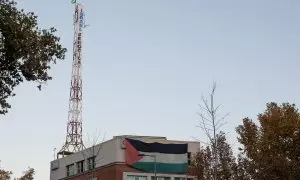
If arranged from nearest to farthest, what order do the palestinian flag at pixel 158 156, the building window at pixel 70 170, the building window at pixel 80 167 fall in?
the palestinian flag at pixel 158 156 → the building window at pixel 80 167 → the building window at pixel 70 170

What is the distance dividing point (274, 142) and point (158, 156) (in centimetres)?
2197

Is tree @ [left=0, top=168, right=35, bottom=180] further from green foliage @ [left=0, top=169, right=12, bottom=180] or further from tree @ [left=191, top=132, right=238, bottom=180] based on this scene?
tree @ [left=191, top=132, right=238, bottom=180]

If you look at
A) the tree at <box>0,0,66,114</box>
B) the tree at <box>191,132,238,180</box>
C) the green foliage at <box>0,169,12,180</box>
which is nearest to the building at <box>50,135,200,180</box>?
the green foliage at <box>0,169,12,180</box>

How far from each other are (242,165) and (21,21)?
28.0 m

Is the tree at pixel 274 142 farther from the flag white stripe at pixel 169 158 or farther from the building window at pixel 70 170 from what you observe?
the building window at pixel 70 170

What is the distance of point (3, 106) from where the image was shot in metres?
25.5

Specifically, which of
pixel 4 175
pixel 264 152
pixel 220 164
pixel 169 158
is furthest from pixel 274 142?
pixel 4 175

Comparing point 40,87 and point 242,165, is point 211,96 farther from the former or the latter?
point 242,165

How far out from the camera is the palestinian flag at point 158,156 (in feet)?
235

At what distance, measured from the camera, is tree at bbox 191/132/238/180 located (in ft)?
138

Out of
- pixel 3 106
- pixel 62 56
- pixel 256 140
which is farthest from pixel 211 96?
pixel 256 140

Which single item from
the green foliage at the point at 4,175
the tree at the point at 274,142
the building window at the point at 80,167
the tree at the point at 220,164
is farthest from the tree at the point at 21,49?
the building window at the point at 80,167

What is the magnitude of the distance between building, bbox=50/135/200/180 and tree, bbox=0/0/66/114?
44787 mm

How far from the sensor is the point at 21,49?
78.4ft
